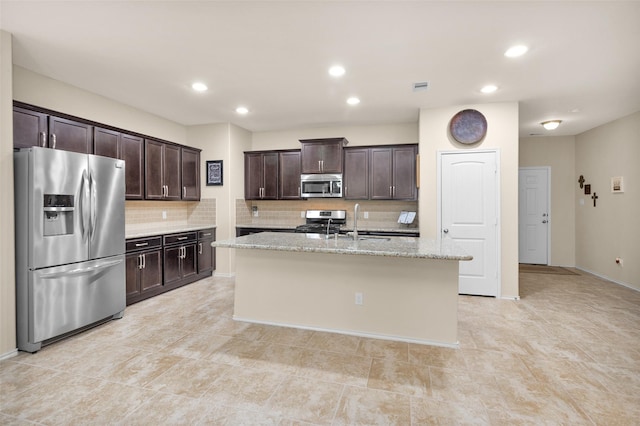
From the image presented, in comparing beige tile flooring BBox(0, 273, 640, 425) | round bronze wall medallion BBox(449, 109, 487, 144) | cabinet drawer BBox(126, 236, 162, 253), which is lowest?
beige tile flooring BBox(0, 273, 640, 425)

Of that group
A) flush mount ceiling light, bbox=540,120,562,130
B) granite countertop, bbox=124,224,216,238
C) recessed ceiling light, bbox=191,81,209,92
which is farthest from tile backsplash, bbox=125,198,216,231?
flush mount ceiling light, bbox=540,120,562,130

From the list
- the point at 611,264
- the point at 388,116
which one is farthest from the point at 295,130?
the point at 611,264

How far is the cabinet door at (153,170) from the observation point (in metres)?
4.59

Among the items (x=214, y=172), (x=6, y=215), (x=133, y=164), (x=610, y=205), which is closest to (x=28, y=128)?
(x=6, y=215)

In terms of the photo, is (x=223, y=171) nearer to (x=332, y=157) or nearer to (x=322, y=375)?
(x=332, y=157)

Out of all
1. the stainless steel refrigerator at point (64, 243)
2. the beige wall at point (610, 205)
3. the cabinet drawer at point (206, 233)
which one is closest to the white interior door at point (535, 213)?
the beige wall at point (610, 205)

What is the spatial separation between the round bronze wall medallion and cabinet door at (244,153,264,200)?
10.9ft

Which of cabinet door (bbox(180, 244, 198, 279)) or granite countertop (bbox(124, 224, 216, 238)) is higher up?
granite countertop (bbox(124, 224, 216, 238))

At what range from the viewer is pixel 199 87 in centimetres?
387

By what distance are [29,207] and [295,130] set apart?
4214 mm

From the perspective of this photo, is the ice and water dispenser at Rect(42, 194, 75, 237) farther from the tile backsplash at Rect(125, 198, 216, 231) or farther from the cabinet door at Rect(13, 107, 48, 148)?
the tile backsplash at Rect(125, 198, 216, 231)

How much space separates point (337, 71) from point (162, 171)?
3087 millimetres

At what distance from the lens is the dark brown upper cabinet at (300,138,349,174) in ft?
18.1

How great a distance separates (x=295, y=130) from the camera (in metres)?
6.13
